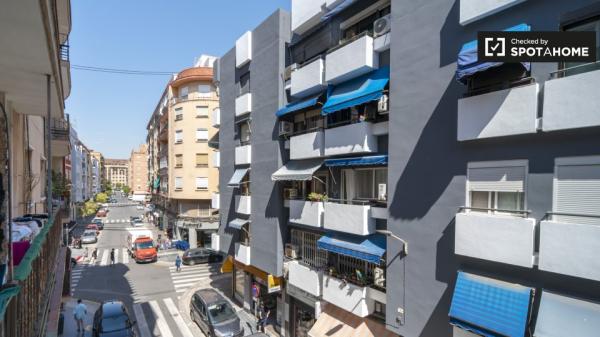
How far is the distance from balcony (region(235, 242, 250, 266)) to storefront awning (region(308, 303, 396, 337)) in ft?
18.7

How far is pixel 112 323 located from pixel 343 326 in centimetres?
995

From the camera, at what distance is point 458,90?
7398mm

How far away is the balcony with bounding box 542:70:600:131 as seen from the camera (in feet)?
17.3

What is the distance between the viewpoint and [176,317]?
17.2m

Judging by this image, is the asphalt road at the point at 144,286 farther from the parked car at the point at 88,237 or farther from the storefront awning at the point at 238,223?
the storefront awning at the point at 238,223

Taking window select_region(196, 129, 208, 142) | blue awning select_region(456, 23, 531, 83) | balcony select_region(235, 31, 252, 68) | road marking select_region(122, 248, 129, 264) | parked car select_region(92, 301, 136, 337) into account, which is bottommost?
road marking select_region(122, 248, 129, 264)

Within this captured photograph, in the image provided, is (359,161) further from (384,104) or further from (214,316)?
(214,316)

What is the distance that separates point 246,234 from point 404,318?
10468 mm

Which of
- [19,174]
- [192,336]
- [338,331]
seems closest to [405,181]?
[338,331]

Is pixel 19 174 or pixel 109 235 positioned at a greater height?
pixel 19 174

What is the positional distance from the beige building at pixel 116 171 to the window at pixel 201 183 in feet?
502

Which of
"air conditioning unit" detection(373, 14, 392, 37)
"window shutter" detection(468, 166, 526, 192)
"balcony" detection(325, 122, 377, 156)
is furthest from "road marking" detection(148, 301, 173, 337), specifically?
"air conditioning unit" detection(373, 14, 392, 37)

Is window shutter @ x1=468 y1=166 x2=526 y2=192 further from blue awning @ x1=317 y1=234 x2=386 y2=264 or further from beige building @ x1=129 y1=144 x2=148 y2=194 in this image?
beige building @ x1=129 y1=144 x2=148 y2=194

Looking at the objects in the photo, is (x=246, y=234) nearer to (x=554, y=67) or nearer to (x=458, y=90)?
(x=458, y=90)
